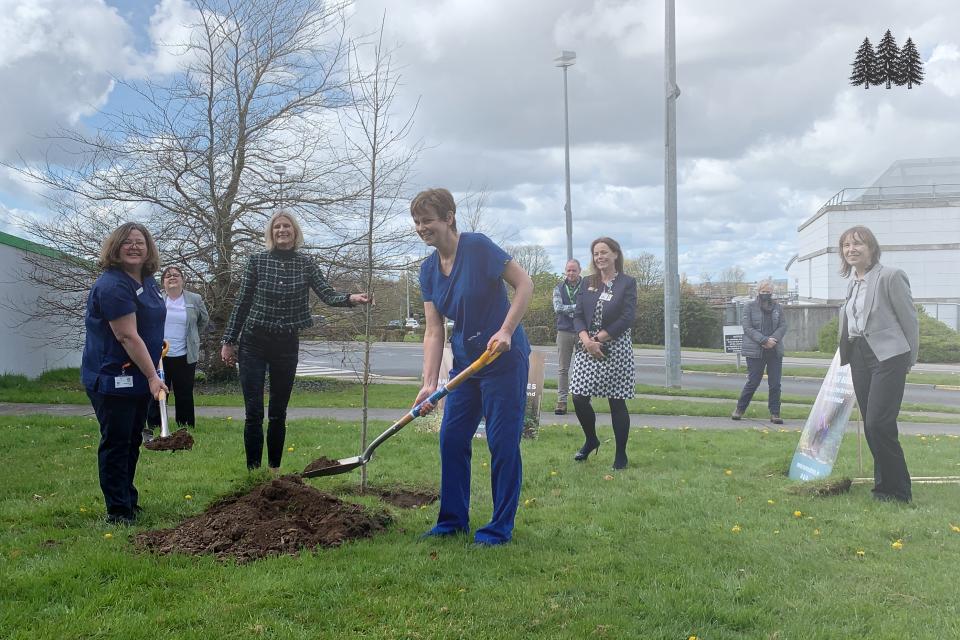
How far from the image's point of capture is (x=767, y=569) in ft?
13.5

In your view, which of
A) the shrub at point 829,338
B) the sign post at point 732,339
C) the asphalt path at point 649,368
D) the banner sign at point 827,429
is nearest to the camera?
the banner sign at point 827,429

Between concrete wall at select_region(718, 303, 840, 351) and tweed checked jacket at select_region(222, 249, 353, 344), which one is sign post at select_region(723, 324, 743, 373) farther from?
concrete wall at select_region(718, 303, 840, 351)

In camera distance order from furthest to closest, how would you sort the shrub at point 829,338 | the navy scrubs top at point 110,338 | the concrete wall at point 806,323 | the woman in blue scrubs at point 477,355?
the concrete wall at point 806,323 → the shrub at point 829,338 → the navy scrubs top at point 110,338 → the woman in blue scrubs at point 477,355

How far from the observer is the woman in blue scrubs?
4.54 meters

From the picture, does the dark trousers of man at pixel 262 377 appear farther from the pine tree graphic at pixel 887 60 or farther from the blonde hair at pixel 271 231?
the pine tree graphic at pixel 887 60

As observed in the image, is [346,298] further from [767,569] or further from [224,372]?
[224,372]

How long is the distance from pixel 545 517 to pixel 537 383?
443cm

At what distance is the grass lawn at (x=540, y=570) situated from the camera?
3.32 meters

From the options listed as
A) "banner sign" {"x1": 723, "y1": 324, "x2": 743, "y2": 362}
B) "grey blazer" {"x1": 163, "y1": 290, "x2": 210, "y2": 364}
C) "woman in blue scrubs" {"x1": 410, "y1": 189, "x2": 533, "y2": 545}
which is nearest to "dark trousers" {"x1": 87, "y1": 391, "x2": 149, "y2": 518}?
"woman in blue scrubs" {"x1": 410, "y1": 189, "x2": 533, "y2": 545}

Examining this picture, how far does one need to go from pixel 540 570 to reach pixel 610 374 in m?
3.22

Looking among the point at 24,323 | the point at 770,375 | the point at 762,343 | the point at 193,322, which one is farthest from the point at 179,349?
the point at 24,323

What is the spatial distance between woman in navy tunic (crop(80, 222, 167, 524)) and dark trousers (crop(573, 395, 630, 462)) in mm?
3717

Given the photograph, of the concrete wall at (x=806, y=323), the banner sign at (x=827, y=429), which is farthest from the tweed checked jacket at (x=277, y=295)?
the concrete wall at (x=806, y=323)

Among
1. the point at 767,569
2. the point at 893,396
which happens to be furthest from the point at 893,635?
the point at 893,396
